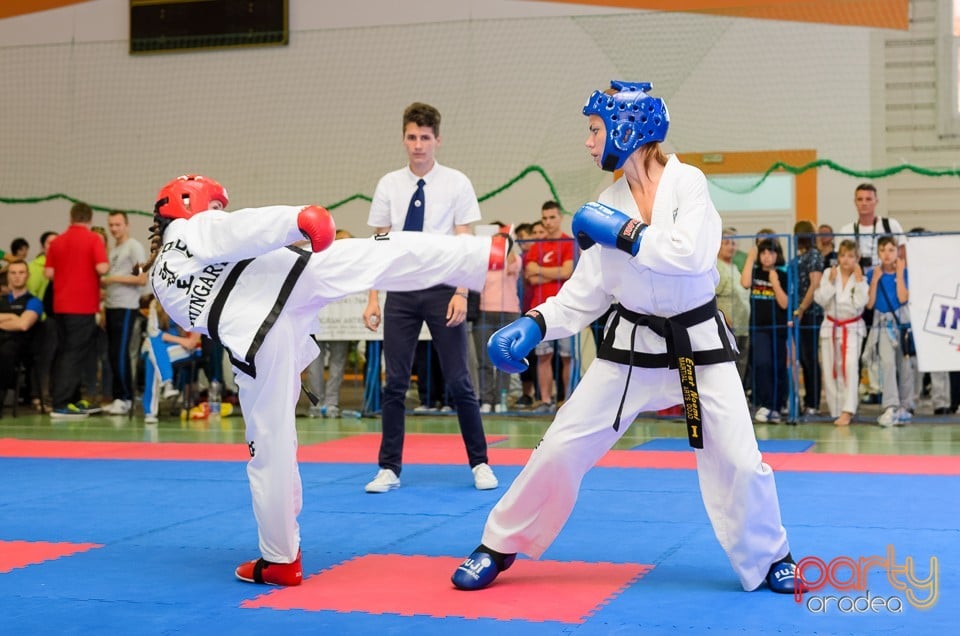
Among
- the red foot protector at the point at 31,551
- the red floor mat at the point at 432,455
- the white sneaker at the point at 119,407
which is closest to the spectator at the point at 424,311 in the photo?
the red floor mat at the point at 432,455

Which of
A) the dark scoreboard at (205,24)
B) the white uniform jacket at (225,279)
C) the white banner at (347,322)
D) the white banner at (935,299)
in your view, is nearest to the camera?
the white uniform jacket at (225,279)

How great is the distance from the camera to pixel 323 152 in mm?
14609

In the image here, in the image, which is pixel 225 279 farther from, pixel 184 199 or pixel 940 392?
pixel 940 392

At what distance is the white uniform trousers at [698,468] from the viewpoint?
133 inches

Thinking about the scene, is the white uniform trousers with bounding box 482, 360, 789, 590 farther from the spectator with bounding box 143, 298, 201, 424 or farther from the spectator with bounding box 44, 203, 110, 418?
the spectator with bounding box 44, 203, 110, 418

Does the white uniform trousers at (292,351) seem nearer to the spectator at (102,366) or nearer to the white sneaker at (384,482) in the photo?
the white sneaker at (384,482)

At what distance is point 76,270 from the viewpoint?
32.7 feet

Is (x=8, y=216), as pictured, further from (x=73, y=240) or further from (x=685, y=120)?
(x=685, y=120)

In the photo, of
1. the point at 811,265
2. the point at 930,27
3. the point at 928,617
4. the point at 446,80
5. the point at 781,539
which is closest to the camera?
the point at 928,617

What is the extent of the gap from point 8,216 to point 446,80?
654cm

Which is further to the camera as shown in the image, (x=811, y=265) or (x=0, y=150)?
(x=0, y=150)

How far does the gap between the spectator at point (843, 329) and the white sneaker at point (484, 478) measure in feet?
13.8

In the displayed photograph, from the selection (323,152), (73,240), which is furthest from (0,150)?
(73,240)

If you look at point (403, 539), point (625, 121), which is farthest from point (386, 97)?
point (625, 121)
